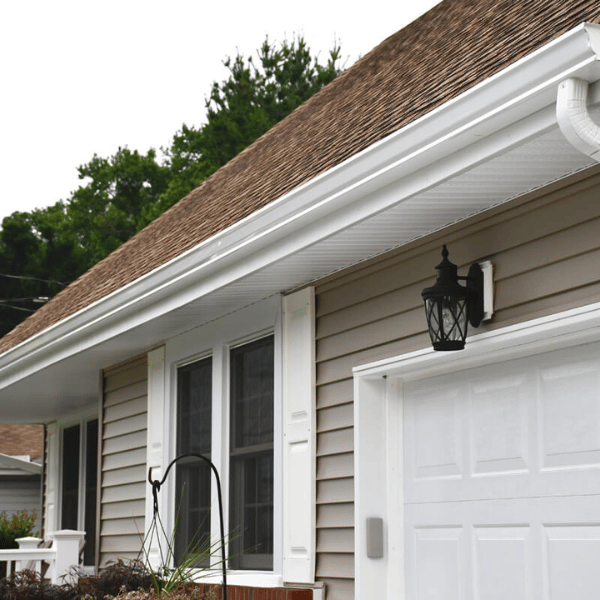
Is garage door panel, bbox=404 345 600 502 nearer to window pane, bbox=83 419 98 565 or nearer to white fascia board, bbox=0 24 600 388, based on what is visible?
white fascia board, bbox=0 24 600 388

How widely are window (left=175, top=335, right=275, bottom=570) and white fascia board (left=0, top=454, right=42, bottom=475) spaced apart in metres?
11.6

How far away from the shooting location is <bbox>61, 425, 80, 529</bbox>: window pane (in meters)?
11.6

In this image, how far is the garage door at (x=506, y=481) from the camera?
4168mm

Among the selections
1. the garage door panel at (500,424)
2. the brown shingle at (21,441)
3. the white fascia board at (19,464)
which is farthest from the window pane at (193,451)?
the brown shingle at (21,441)

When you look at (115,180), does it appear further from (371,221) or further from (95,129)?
(371,221)

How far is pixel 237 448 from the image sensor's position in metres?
6.80

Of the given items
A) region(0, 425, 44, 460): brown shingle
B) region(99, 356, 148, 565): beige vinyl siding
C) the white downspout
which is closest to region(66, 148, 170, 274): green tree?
region(0, 425, 44, 460): brown shingle

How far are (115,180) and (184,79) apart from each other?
645 cm

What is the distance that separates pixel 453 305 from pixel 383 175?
0.68m

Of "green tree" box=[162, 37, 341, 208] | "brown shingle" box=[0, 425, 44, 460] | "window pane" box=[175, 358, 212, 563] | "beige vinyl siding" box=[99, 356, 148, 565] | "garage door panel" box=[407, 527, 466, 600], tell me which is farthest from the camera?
"green tree" box=[162, 37, 341, 208]

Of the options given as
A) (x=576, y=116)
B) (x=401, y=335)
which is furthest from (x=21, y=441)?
(x=576, y=116)

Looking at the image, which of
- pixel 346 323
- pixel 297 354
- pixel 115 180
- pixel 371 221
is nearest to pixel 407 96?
pixel 371 221

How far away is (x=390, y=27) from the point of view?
34.2m

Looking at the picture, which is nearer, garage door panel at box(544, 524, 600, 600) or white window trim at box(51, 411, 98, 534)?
garage door panel at box(544, 524, 600, 600)
